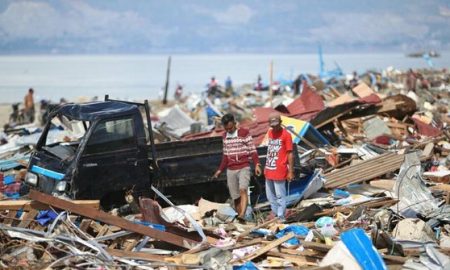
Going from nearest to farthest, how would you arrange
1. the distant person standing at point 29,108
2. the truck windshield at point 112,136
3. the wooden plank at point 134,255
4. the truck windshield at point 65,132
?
the wooden plank at point 134,255, the truck windshield at point 112,136, the truck windshield at point 65,132, the distant person standing at point 29,108

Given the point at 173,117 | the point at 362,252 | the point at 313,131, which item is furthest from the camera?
the point at 173,117

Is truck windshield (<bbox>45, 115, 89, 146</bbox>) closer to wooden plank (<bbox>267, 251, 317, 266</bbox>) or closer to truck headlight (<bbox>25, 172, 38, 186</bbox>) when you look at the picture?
truck headlight (<bbox>25, 172, 38, 186</bbox>)

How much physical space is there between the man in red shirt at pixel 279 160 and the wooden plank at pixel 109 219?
184 cm

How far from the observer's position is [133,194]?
362 inches

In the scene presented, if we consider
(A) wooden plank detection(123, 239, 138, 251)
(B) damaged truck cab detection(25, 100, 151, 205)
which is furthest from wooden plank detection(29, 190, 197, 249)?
(B) damaged truck cab detection(25, 100, 151, 205)

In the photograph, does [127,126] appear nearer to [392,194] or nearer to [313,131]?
[392,194]

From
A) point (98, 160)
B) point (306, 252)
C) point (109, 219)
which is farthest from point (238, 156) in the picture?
point (109, 219)

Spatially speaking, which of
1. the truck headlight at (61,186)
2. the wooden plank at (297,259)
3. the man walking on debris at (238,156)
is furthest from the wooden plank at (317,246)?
the truck headlight at (61,186)

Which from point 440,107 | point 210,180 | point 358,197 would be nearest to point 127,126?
point 210,180

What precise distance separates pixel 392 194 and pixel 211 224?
118 inches

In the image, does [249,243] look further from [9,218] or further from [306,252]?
[9,218]

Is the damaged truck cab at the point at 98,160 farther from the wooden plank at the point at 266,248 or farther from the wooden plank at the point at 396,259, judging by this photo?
the wooden plank at the point at 396,259

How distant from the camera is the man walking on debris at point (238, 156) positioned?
9.31 meters

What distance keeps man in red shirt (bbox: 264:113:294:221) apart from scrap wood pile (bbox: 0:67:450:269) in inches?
16.6
